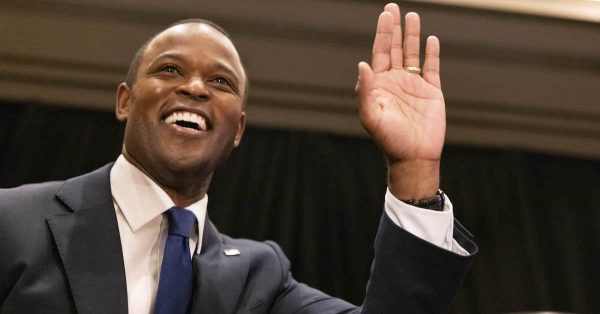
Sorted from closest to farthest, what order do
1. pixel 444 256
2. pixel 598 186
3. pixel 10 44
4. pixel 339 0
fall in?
pixel 444 256
pixel 339 0
pixel 10 44
pixel 598 186

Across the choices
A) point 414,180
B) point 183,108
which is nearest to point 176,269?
point 183,108

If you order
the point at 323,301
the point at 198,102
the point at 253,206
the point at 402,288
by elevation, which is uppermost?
the point at 198,102

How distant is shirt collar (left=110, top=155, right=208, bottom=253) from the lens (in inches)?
45.5

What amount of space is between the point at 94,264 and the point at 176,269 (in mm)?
140

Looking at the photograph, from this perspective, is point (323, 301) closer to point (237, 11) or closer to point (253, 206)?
point (237, 11)

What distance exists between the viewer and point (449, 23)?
2.48 metres

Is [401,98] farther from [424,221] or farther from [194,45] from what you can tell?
[194,45]

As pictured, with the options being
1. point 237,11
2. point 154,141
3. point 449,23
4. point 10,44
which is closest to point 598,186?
point 449,23

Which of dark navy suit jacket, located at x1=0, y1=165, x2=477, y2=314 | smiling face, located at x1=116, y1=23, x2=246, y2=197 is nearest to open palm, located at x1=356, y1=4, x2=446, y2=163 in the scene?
dark navy suit jacket, located at x1=0, y1=165, x2=477, y2=314

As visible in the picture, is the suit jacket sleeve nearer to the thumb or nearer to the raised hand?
the raised hand

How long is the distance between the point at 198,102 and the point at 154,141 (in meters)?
0.12

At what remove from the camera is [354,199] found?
3.07 metres

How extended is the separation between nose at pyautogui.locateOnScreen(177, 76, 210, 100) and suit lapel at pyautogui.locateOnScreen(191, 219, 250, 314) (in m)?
0.25

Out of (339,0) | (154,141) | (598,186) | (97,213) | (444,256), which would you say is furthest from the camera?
(598,186)
